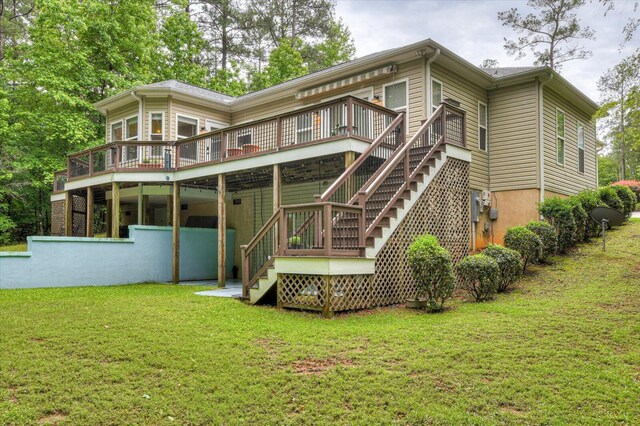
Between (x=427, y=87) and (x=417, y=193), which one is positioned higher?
(x=427, y=87)

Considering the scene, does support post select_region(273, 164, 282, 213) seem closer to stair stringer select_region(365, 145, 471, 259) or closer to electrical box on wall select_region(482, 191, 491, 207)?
stair stringer select_region(365, 145, 471, 259)

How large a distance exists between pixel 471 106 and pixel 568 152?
4494 millimetres

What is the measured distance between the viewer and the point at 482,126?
13.9m

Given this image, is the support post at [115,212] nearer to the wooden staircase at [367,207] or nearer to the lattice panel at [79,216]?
the lattice panel at [79,216]

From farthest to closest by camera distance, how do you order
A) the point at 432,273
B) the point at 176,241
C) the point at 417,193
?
the point at 176,241, the point at 417,193, the point at 432,273

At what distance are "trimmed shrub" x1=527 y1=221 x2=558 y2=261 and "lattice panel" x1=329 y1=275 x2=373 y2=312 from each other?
4658 mm

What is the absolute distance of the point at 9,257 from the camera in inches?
438

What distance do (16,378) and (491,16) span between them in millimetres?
27588

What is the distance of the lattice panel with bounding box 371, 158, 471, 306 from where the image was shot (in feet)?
27.9

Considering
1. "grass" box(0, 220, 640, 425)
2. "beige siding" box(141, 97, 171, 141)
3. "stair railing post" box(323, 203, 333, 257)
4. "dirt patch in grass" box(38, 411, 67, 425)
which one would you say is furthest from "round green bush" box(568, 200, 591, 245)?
"beige siding" box(141, 97, 171, 141)

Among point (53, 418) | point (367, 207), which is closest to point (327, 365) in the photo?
point (53, 418)

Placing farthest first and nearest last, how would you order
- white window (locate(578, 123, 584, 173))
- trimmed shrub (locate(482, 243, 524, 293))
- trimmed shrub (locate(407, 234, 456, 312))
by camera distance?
white window (locate(578, 123, 584, 173)) < trimmed shrub (locate(482, 243, 524, 293)) < trimmed shrub (locate(407, 234, 456, 312))

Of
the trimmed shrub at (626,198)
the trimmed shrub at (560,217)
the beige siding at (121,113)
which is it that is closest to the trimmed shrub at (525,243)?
the trimmed shrub at (560,217)

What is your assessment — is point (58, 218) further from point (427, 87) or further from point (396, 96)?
point (427, 87)
